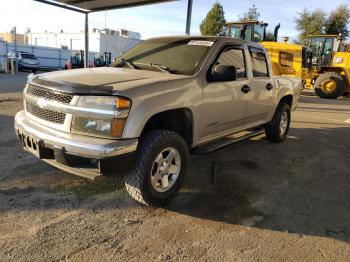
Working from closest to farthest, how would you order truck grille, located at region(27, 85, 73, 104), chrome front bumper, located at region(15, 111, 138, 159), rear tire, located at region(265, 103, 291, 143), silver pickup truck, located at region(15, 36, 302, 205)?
chrome front bumper, located at region(15, 111, 138, 159) → silver pickup truck, located at region(15, 36, 302, 205) → truck grille, located at region(27, 85, 73, 104) → rear tire, located at region(265, 103, 291, 143)

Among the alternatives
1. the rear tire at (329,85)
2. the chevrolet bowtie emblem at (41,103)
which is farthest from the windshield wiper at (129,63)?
the rear tire at (329,85)

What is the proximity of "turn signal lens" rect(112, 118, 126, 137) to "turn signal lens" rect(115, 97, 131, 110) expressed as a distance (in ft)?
0.39

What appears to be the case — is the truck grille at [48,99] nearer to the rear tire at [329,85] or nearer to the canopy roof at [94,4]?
the canopy roof at [94,4]

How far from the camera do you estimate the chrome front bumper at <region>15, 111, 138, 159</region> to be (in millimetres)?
3271

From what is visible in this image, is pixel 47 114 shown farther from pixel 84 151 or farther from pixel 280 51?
pixel 280 51

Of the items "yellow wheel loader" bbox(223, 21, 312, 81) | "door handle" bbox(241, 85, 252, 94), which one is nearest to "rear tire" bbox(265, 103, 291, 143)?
"door handle" bbox(241, 85, 252, 94)

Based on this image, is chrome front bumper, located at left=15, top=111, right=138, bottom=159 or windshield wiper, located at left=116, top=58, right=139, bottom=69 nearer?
chrome front bumper, located at left=15, top=111, right=138, bottom=159

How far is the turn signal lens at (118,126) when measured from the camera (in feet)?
11.0

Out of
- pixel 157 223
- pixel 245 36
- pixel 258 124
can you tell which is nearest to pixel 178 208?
pixel 157 223

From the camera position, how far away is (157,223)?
142 inches

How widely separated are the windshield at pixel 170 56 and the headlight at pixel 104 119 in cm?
128

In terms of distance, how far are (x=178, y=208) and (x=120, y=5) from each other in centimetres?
923

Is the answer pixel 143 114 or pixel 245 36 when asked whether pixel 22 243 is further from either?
pixel 245 36

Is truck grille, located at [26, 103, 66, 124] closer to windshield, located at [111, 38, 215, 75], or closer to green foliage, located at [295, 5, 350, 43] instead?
windshield, located at [111, 38, 215, 75]
